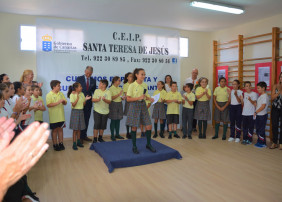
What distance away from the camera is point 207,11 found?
466 centimetres

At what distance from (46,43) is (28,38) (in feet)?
1.29

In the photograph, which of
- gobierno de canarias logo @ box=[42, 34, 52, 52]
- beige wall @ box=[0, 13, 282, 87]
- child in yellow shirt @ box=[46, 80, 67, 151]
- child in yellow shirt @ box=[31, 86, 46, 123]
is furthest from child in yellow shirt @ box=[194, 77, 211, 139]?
gobierno de canarias logo @ box=[42, 34, 52, 52]

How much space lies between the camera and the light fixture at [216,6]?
405cm

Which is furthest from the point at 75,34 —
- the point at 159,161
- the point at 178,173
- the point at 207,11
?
the point at 178,173

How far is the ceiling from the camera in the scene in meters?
4.10

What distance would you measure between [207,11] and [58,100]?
3535 millimetres

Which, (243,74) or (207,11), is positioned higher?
(207,11)

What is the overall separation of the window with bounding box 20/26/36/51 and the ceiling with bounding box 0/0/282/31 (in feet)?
1.08

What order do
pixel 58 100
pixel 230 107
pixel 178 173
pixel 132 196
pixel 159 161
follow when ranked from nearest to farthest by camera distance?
1. pixel 132 196
2. pixel 178 173
3. pixel 159 161
4. pixel 58 100
5. pixel 230 107

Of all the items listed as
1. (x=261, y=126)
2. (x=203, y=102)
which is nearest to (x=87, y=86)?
(x=203, y=102)

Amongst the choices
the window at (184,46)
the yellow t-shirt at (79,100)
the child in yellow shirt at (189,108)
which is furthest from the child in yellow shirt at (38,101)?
the window at (184,46)

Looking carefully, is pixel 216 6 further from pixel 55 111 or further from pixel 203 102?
pixel 55 111

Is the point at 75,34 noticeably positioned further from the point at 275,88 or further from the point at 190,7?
the point at 275,88

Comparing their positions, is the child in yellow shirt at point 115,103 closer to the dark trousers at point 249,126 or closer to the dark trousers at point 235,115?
the dark trousers at point 235,115
